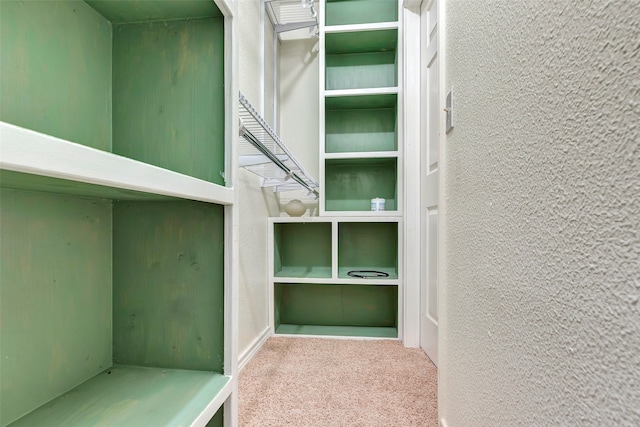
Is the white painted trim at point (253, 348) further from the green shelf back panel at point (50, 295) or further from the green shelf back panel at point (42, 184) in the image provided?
the green shelf back panel at point (42, 184)

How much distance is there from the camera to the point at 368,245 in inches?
79.9

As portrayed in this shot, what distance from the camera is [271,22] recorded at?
1951 mm

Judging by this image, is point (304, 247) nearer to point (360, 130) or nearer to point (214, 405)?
point (360, 130)

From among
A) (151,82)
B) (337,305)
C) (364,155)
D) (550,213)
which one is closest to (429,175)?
(364,155)

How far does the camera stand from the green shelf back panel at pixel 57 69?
0.51 m

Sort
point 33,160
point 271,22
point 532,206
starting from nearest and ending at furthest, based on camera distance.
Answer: point 33,160 → point 532,206 → point 271,22

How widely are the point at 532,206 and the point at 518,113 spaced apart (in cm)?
16

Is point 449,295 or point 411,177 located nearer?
point 449,295

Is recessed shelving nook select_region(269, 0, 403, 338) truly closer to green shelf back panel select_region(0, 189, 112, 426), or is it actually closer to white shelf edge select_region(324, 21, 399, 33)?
white shelf edge select_region(324, 21, 399, 33)

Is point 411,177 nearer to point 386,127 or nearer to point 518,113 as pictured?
point 386,127

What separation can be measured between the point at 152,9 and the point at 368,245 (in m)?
1.66

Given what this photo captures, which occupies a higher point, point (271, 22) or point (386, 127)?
point (271, 22)

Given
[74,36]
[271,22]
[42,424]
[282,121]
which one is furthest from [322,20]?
[42,424]

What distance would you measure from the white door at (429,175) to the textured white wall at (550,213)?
70 cm
